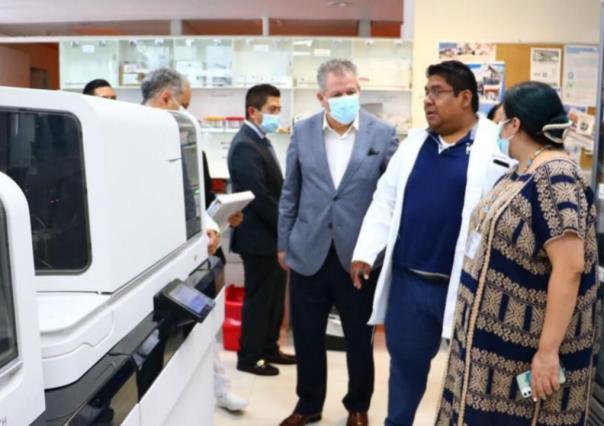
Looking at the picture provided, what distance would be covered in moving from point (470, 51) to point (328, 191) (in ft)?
6.30

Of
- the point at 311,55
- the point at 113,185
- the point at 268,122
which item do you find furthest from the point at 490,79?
the point at 113,185

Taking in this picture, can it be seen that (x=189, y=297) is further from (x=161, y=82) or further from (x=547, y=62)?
(x=547, y=62)

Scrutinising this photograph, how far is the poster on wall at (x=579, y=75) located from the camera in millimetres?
3873

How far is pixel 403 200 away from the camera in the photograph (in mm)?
2174

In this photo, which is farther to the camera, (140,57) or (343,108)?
(140,57)

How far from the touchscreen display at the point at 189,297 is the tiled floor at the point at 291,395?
5.11ft

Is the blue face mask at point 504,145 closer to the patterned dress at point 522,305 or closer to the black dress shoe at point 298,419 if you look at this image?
the patterned dress at point 522,305

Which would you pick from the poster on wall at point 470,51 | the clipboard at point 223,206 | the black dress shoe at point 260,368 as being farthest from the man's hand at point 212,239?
the poster on wall at point 470,51

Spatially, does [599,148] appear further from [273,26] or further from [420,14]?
[273,26]

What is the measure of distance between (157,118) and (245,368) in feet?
7.35

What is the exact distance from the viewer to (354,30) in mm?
8617

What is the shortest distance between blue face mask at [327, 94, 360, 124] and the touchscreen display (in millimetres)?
1355

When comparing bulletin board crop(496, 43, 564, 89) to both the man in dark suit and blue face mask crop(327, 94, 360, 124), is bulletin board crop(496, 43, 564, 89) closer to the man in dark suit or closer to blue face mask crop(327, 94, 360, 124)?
the man in dark suit

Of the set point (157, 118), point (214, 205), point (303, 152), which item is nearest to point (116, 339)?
point (157, 118)
